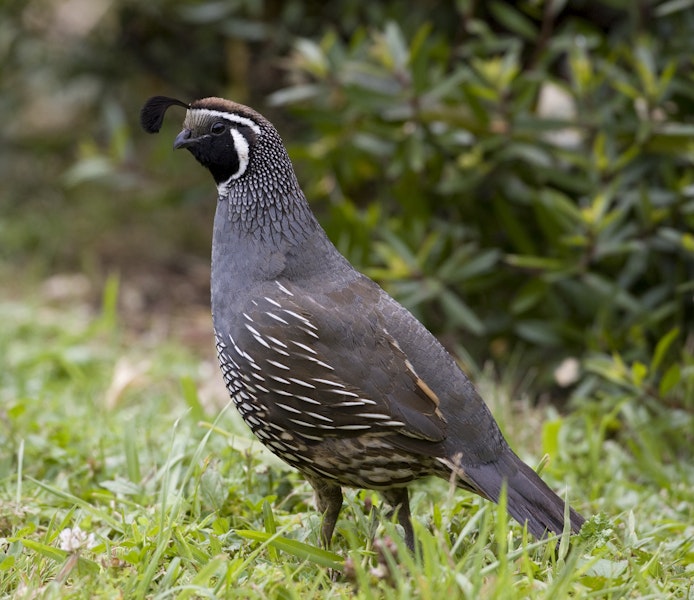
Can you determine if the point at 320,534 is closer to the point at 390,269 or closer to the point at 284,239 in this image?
the point at 284,239

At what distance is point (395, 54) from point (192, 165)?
3.19 meters

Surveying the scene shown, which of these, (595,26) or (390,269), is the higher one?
(595,26)

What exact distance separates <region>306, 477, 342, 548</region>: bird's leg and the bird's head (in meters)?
1.26

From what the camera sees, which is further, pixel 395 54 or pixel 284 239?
pixel 395 54

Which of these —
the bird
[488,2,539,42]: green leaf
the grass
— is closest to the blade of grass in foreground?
the grass

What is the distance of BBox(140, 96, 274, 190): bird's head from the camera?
3844 millimetres

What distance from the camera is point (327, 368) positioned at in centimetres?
351

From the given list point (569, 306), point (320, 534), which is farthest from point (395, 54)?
point (320, 534)

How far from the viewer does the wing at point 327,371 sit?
347cm

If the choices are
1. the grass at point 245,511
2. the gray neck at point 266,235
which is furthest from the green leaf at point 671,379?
the gray neck at point 266,235

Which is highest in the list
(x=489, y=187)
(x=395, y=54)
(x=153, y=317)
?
(x=395, y=54)

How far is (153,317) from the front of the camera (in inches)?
288

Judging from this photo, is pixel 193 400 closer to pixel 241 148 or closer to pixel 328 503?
pixel 328 503

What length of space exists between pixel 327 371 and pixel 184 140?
1122 millimetres
